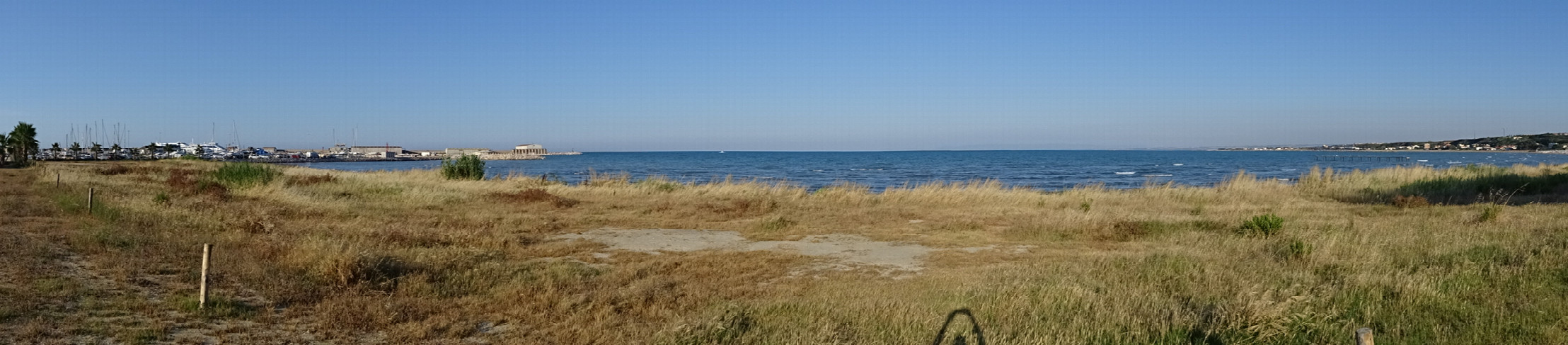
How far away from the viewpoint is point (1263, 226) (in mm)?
14484

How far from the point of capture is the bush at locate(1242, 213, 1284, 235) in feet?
46.7

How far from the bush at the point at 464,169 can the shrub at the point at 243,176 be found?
7.46m

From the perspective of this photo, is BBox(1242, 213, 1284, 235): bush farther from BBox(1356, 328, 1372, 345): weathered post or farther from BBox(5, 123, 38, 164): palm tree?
BBox(5, 123, 38, 164): palm tree

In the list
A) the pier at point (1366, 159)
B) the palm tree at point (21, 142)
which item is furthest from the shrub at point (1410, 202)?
the pier at point (1366, 159)

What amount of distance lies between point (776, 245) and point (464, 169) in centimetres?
2735

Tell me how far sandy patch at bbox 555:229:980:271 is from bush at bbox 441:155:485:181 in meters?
22.8

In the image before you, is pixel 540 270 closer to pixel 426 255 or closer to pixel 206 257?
pixel 426 255

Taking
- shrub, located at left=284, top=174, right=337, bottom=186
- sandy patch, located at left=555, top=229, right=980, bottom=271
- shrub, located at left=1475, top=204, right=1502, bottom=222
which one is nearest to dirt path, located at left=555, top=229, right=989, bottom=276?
sandy patch, located at left=555, top=229, right=980, bottom=271

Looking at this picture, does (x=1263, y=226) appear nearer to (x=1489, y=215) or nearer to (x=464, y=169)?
(x=1489, y=215)

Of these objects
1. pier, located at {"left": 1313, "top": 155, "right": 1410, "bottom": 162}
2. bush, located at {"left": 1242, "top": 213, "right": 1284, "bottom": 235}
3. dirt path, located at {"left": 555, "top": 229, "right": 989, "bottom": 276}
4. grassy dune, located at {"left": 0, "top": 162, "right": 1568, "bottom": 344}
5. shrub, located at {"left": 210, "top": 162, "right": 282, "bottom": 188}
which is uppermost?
pier, located at {"left": 1313, "top": 155, "right": 1410, "bottom": 162}

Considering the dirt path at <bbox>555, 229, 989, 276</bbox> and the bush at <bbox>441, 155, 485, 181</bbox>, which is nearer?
the dirt path at <bbox>555, 229, 989, 276</bbox>

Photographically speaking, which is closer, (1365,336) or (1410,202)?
(1365,336)

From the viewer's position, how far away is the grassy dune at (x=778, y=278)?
7.03 m

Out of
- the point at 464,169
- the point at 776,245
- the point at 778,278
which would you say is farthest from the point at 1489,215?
the point at 464,169
